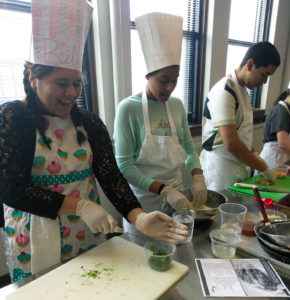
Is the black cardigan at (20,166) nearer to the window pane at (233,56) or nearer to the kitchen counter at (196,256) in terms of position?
the kitchen counter at (196,256)

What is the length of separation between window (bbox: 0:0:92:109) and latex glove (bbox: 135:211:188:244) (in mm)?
1210

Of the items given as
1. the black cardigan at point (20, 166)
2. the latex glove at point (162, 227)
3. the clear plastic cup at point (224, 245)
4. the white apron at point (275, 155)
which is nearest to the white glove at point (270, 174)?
the white apron at point (275, 155)

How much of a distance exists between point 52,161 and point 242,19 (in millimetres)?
3261

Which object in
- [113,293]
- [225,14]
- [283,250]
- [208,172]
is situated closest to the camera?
[113,293]

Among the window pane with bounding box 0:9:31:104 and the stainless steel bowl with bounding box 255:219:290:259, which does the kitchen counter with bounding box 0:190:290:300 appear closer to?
the stainless steel bowl with bounding box 255:219:290:259

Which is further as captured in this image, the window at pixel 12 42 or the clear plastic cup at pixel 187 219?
the window at pixel 12 42

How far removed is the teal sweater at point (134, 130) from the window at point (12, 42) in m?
0.77

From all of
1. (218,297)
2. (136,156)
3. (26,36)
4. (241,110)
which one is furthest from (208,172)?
(26,36)

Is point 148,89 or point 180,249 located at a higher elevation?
point 148,89

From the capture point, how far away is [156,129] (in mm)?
1315

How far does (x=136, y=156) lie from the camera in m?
1.32

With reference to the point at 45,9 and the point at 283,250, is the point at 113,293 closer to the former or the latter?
the point at 283,250

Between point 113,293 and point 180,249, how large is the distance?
1.08 ft

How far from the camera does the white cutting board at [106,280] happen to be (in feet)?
2.02
